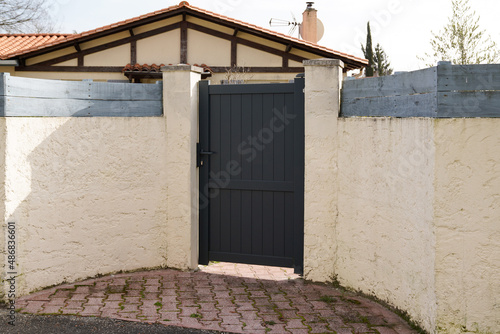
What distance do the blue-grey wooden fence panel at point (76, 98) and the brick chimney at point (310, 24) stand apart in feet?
40.3

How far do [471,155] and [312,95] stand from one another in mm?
2046

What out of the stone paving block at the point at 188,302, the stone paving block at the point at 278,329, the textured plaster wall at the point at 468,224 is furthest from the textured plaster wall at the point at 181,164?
the textured plaster wall at the point at 468,224

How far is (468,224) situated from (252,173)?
2.55 meters

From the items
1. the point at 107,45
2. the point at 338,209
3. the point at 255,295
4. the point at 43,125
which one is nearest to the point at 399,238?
the point at 338,209

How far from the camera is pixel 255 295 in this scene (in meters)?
5.37

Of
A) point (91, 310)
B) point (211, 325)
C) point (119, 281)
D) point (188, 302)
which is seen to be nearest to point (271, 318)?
point (211, 325)

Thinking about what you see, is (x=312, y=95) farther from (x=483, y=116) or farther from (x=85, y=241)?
(x=85, y=241)

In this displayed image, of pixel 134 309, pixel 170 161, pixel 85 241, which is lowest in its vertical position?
pixel 134 309

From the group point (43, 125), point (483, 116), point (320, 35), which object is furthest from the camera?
point (320, 35)

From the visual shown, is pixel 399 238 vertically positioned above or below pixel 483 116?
below

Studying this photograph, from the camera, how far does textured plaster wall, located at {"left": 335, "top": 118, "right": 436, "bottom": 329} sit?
14.1ft

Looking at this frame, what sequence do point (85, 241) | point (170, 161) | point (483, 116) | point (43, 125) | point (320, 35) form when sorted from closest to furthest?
point (483, 116) < point (43, 125) < point (85, 241) < point (170, 161) < point (320, 35)

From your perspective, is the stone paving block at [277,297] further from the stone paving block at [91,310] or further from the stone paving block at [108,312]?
the stone paving block at [91,310]

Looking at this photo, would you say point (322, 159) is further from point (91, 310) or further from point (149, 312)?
point (91, 310)
